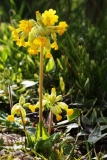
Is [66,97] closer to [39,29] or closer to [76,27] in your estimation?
[39,29]

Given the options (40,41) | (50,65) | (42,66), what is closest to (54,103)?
(42,66)

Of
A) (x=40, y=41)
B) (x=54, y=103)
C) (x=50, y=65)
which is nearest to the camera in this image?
(x=40, y=41)

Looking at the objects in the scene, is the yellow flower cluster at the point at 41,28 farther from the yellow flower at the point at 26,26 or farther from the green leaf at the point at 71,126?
the green leaf at the point at 71,126

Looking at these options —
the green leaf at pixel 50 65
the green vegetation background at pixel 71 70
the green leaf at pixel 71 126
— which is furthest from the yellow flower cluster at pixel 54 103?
the green leaf at pixel 50 65

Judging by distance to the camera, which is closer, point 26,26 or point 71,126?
point 26,26

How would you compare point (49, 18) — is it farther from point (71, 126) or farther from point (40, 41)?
point (71, 126)

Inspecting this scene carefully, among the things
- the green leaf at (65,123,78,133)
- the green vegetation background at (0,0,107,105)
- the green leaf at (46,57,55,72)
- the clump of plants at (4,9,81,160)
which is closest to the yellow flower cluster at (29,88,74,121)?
the clump of plants at (4,9,81,160)

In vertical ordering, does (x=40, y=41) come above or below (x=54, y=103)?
above

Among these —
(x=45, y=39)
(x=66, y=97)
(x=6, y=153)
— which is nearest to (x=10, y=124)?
(x=6, y=153)
